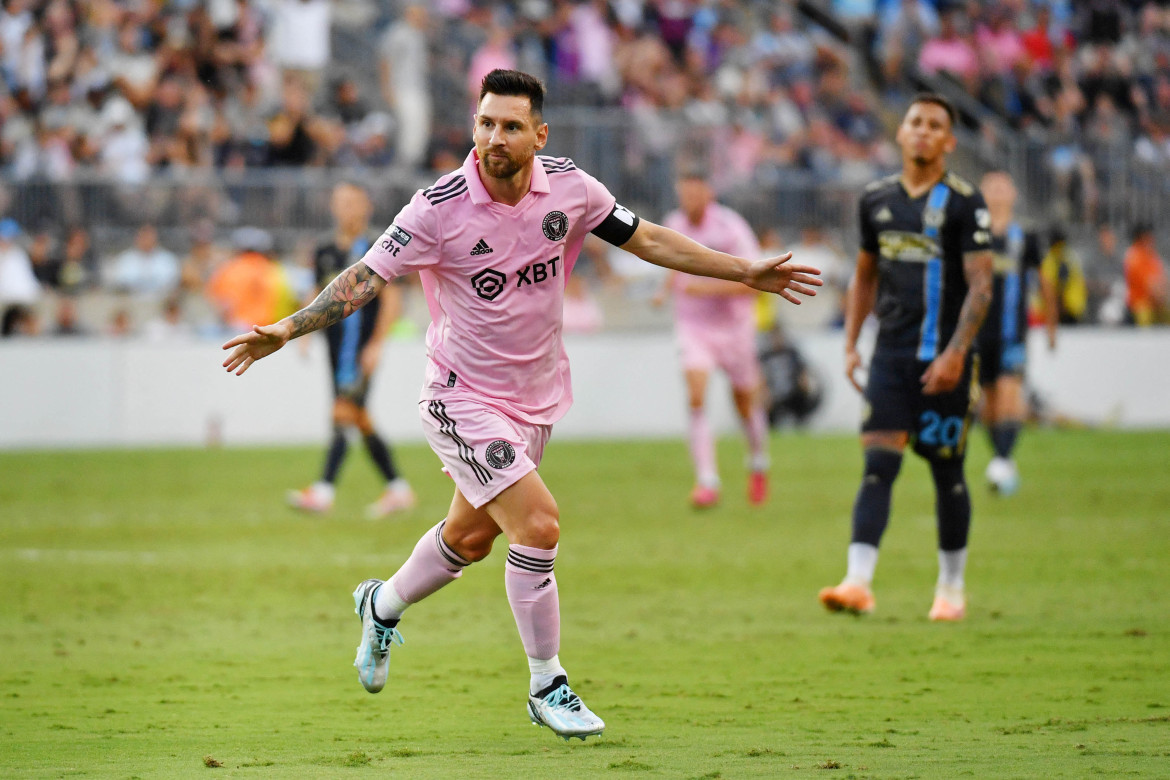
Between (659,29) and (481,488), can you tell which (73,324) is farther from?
(481,488)

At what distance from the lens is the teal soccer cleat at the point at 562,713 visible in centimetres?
582

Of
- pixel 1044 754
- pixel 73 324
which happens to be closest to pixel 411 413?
pixel 73 324

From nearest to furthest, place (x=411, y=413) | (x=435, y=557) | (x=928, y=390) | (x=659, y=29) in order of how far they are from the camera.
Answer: (x=435, y=557), (x=928, y=390), (x=411, y=413), (x=659, y=29)

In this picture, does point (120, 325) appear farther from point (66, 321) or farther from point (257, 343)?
point (257, 343)

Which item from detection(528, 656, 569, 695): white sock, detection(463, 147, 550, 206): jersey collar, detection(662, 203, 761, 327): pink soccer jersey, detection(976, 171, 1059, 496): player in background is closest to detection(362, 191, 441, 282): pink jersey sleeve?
detection(463, 147, 550, 206): jersey collar

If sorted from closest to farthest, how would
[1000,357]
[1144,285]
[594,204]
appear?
[594,204], [1000,357], [1144,285]

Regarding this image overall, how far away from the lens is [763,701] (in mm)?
6527

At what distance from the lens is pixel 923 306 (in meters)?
8.34

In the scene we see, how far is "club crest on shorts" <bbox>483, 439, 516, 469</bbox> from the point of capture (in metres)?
6.05

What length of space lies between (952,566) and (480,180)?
369cm

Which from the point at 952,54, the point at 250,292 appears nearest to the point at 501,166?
the point at 250,292

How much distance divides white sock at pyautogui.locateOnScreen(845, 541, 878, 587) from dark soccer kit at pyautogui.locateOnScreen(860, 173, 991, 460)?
1.95 feet

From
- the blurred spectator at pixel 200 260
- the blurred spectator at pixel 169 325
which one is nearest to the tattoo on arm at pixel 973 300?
the blurred spectator at pixel 169 325

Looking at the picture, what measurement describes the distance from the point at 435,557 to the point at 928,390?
2989mm
